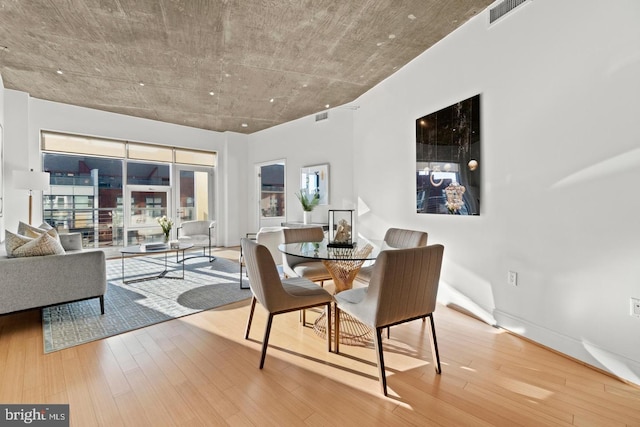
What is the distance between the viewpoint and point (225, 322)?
113 inches

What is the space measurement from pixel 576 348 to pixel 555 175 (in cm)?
132

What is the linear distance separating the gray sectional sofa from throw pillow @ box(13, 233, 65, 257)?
0.08 metres

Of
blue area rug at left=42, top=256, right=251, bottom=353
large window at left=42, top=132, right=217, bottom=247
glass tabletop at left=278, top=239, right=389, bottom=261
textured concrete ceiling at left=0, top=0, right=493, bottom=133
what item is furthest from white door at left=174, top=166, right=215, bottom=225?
glass tabletop at left=278, top=239, right=389, bottom=261

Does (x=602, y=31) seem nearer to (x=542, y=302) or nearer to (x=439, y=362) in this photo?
(x=542, y=302)

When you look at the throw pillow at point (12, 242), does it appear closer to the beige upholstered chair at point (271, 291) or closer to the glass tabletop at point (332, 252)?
the beige upholstered chair at point (271, 291)

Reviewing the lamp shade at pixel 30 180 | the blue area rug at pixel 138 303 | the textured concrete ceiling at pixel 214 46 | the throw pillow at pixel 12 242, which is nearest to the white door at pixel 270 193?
the textured concrete ceiling at pixel 214 46

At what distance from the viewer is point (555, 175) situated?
7.48 feet

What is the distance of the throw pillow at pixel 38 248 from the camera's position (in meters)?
2.62

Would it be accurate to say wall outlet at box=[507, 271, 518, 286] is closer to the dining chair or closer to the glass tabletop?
the glass tabletop

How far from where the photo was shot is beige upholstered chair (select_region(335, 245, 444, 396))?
1.76 meters

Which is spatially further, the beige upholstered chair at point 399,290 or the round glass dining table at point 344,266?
the round glass dining table at point 344,266

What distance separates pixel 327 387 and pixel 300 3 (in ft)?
10.5

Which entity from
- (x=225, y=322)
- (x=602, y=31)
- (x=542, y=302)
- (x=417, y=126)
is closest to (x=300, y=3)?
(x=417, y=126)

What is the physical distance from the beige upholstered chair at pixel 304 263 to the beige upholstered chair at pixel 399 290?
0.99m
